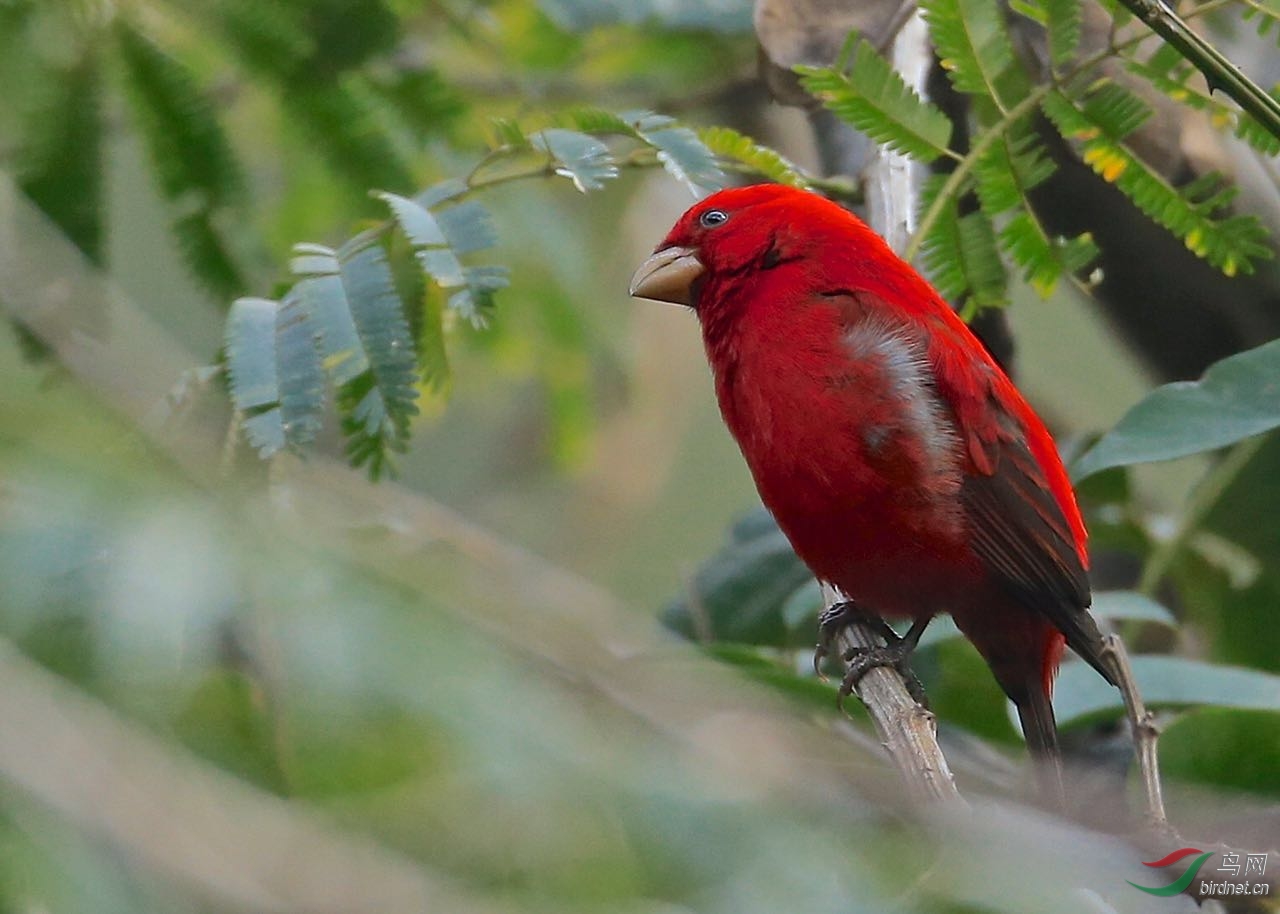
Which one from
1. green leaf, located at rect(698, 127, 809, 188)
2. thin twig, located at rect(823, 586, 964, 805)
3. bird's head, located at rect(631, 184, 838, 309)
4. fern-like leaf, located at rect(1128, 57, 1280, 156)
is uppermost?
fern-like leaf, located at rect(1128, 57, 1280, 156)

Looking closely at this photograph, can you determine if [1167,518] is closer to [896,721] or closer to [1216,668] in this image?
[1216,668]

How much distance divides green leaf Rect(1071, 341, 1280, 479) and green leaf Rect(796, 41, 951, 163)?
2.38 ft

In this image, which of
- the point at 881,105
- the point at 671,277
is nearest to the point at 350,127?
the point at 671,277

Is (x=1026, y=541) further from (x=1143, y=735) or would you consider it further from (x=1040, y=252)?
(x=1040, y=252)

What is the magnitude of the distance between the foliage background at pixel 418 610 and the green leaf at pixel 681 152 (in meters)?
0.44

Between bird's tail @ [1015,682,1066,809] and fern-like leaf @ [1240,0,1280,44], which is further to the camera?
bird's tail @ [1015,682,1066,809]

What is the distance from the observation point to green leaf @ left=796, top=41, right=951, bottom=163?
9.66 feet

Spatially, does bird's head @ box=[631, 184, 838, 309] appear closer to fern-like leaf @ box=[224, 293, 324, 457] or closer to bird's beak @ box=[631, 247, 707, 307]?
bird's beak @ box=[631, 247, 707, 307]

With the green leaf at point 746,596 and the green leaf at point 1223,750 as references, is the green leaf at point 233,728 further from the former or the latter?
the green leaf at point 1223,750

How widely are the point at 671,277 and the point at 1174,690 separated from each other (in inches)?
59.0

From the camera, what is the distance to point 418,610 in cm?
198

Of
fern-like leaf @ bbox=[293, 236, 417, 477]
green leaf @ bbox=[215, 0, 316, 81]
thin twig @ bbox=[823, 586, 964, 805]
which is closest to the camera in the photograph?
thin twig @ bbox=[823, 586, 964, 805]

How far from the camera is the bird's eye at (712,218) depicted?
138 inches

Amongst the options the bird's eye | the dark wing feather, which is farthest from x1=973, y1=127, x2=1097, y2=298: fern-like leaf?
the bird's eye
